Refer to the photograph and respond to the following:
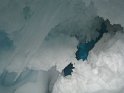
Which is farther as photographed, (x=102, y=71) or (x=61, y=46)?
(x=61, y=46)

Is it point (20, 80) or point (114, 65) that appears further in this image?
point (20, 80)

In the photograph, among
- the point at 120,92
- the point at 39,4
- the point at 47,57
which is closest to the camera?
the point at 39,4

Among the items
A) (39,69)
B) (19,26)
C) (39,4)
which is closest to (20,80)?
(39,69)

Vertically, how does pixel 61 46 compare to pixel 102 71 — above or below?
above

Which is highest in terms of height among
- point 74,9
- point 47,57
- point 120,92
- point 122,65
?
point 74,9

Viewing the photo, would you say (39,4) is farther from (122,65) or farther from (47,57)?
(122,65)

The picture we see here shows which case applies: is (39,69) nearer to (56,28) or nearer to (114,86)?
(56,28)

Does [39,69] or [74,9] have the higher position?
[74,9]

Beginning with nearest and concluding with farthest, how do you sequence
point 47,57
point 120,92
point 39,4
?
point 39,4 < point 120,92 < point 47,57
